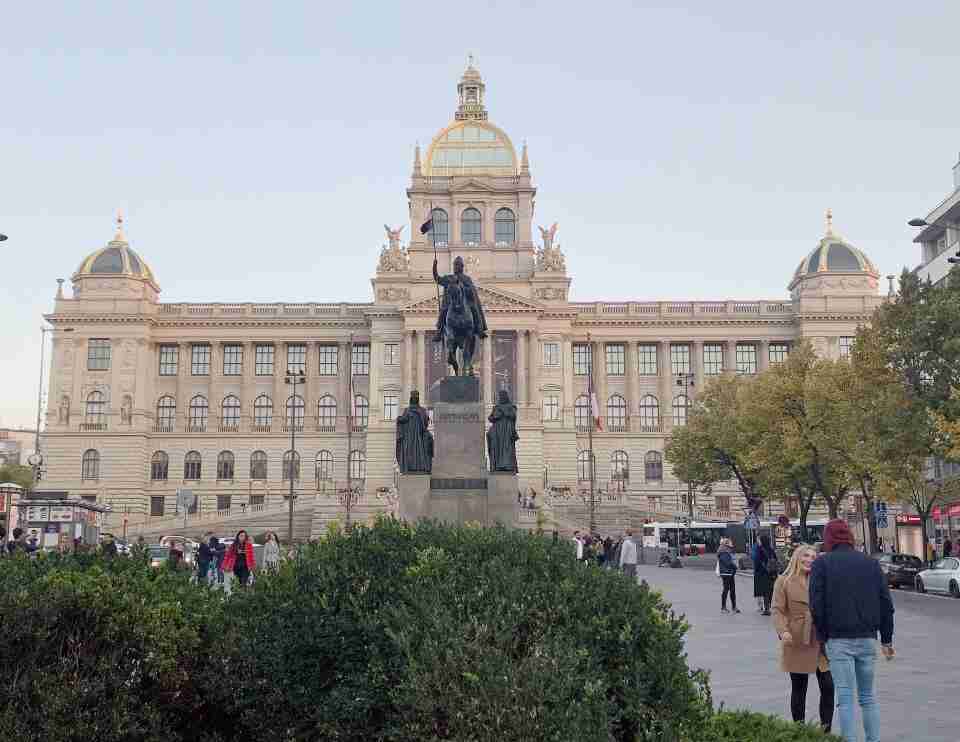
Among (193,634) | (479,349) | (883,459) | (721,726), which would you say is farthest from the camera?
(479,349)

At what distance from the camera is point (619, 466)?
9619 centimetres

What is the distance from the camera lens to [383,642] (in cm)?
770

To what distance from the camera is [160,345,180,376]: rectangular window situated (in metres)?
98.6

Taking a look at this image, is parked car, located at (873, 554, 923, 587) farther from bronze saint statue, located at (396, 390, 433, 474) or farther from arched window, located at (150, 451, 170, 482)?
arched window, located at (150, 451, 170, 482)

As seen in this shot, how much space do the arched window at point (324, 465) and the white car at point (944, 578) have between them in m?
63.5

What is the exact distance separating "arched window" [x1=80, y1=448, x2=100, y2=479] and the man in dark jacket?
89.7m

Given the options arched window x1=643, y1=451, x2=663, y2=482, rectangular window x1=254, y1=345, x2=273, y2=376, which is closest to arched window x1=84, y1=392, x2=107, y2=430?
rectangular window x1=254, y1=345, x2=273, y2=376

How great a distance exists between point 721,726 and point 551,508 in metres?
73.1

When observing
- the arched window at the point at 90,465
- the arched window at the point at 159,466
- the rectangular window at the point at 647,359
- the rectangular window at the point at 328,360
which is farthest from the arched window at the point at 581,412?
the arched window at the point at 90,465

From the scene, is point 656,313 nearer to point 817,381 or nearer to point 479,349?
point 479,349

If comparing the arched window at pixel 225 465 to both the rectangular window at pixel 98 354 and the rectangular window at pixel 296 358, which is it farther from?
the rectangular window at pixel 98 354

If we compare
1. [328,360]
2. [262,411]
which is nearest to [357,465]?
[328,360]

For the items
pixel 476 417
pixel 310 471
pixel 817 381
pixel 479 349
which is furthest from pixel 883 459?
pixel 310 471

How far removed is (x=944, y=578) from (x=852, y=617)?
97.3 ft
